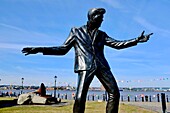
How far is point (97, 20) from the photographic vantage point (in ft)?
18.1

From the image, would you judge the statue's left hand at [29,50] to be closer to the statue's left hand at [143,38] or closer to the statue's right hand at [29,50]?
the statue's right hand at [29,50]

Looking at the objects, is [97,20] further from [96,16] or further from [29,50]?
[29,50]

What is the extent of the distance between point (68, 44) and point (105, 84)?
1.14 metres

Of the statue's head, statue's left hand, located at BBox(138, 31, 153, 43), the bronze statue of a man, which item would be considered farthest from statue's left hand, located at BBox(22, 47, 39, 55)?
statue's left hand, located at BBox(138, 31, 153, 43)

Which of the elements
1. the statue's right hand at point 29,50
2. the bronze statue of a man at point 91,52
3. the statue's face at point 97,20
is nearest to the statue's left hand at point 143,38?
the bronze statue of a man at point 91,52

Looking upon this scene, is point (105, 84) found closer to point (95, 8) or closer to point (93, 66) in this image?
point (93, 66)

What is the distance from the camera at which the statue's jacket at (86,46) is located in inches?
209

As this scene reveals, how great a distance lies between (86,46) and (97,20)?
0.57 metres

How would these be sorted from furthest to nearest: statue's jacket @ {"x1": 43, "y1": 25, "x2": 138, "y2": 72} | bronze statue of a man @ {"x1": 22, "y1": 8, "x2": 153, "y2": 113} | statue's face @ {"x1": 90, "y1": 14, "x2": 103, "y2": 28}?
statue's face @ {"x1": 90, "y1": 14, "x2": 103, "y2": 28}, statue's jacket @ {"x1": 43, "y1": 25, "x2": 138, "y2": 72}, bronze statue of a man @ {"x1": 22, "y1": 8, "x2": 153, "y2": 113}

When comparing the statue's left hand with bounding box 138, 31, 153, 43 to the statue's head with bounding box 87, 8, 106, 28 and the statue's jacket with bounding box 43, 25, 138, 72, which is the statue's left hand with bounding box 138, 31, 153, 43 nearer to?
the statue's jacket with bounding box 43, 25, 138, 72

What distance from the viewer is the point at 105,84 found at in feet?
17.2

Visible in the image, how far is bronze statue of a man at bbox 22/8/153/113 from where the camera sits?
516 centimetres

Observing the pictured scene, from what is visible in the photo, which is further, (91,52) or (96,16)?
(96,16)

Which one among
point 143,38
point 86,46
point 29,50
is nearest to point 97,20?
point 86,46
